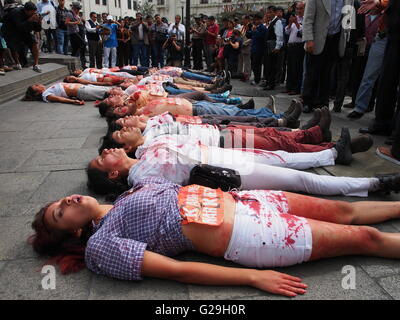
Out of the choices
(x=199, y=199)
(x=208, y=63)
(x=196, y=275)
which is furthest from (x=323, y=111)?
(x=208, y=63)

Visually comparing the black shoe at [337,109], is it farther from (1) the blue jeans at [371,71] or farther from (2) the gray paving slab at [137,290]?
(2) the gray paving slab at [137,290]

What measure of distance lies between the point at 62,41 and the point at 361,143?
40.1 feet

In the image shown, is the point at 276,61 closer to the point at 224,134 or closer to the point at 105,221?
the point at 224,134

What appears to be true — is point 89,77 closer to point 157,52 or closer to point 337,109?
point 157,52

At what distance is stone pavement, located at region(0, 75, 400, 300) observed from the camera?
5.90 feet

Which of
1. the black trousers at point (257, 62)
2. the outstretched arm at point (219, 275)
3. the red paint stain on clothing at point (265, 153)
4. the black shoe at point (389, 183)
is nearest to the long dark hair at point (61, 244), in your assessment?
the outstretched arm at point (219, 275)

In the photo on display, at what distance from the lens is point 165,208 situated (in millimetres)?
1954

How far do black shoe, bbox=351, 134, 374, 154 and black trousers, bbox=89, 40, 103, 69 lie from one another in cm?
1078

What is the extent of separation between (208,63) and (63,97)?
7195mm

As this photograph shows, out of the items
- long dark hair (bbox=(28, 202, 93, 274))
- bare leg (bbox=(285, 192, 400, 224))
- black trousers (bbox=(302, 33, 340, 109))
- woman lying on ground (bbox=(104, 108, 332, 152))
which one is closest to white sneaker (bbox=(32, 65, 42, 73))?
woman lying on ground (bbox=(104, 108, 332, 152))

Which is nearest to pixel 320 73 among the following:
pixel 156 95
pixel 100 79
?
pixel 156 95

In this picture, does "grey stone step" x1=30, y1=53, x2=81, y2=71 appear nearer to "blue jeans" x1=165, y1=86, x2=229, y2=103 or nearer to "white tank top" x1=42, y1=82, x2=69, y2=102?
"white tank top" x1=42, y1=82, x2=69, y2=102

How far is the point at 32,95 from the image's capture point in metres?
7.50
